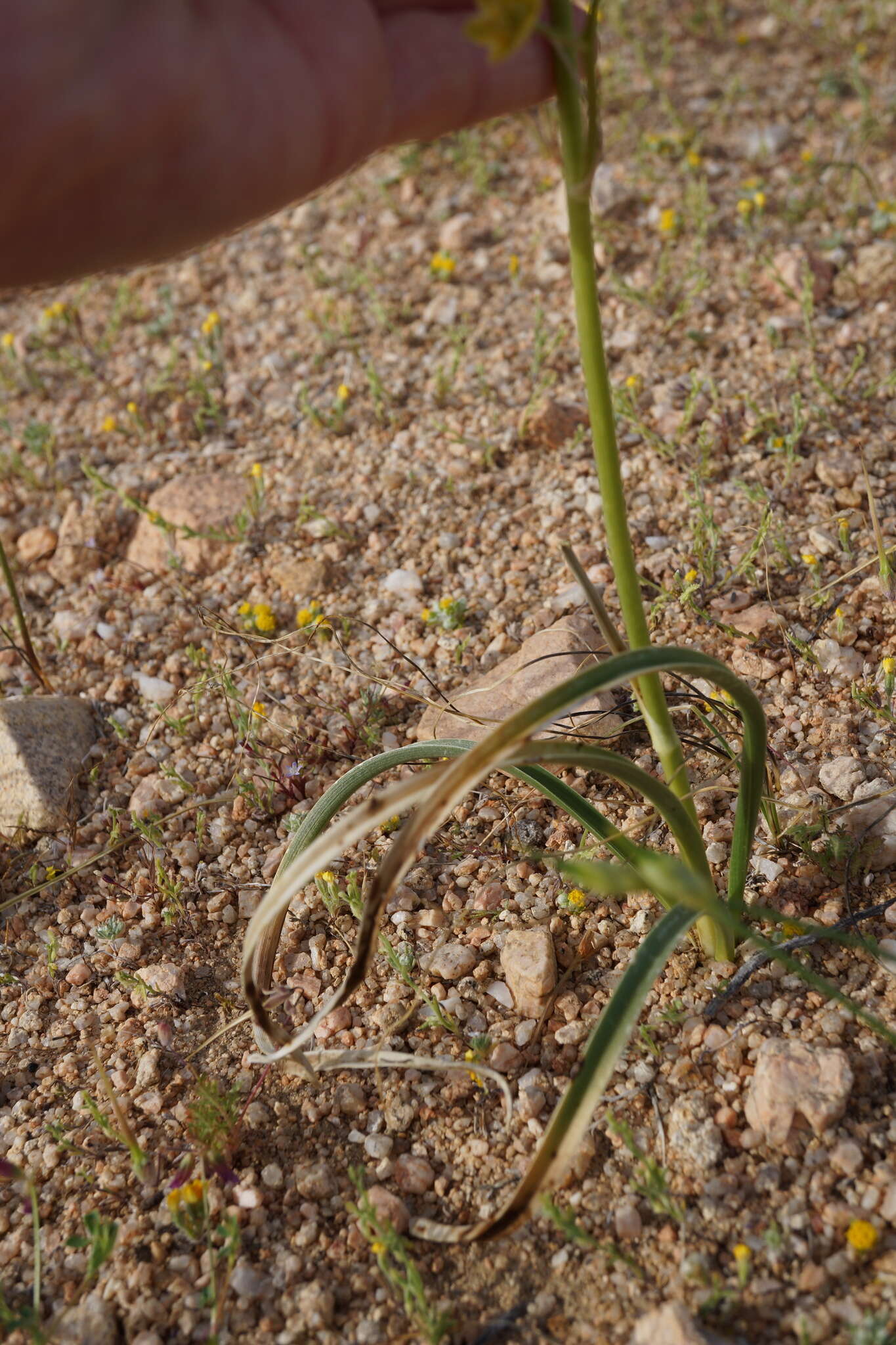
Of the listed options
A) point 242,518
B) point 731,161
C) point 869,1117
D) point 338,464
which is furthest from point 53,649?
point 731,161

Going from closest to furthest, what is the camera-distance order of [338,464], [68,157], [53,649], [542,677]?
[68,157] < [542,677] < [53,649] < [338,464]

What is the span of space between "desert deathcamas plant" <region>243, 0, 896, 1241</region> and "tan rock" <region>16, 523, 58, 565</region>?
169cm

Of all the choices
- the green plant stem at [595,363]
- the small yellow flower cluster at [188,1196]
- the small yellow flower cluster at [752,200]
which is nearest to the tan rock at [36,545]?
the small yellow flower cluster at [188,1196]

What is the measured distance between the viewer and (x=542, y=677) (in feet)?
6.63

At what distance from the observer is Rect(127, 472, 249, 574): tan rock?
2.57 metres

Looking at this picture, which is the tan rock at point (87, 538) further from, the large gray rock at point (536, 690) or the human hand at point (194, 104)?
the human hand at point (194, 104)

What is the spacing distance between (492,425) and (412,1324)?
1938 millimetres

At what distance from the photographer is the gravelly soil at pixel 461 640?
1403 mm

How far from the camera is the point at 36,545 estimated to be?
2.73 metres

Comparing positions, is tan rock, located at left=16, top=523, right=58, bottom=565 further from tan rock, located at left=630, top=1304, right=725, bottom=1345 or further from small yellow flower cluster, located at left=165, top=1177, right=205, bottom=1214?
tan rock, located at left=630, top=1304, right=725, bottom=1345

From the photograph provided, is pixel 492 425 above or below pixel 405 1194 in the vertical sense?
above

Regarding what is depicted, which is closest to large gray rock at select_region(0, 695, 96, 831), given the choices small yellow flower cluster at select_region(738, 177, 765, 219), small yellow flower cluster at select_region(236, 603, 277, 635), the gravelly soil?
the gravelly soil

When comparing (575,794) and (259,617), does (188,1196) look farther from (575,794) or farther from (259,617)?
(259,617)

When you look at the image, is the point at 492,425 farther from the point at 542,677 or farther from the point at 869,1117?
the point at 869,1117
